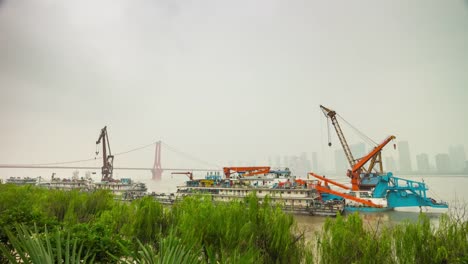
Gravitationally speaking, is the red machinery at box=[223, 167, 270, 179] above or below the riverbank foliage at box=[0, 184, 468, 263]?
above

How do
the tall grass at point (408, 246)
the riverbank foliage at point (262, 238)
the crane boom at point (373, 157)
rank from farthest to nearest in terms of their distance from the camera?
1. the crane boom at point (373, 157)
2. the riverbank foliage at point (262, 238)
3. the tall grass at point (408, 246)

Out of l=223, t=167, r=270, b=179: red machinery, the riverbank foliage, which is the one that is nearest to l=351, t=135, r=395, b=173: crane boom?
l=223, t=167, r=270, b=179: red machinery

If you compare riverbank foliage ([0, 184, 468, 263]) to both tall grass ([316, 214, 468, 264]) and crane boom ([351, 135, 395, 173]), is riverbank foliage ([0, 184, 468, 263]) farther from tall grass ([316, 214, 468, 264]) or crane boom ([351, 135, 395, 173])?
crane boom ([351, 135, 395, 173])

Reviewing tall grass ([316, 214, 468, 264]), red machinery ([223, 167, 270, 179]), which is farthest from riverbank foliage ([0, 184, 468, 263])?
red machinery ([223, 167, 270, 179])

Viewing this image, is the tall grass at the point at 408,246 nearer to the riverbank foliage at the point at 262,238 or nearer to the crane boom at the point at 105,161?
the riverbank foliage at the point at 262,238

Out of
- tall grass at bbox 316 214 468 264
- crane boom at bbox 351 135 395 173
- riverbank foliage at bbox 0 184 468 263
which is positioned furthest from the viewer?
crane boom at bbox 351 135 395 173

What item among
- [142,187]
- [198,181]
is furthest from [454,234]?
[142,187]

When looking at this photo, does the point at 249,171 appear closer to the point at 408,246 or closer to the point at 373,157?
the point at 373,157

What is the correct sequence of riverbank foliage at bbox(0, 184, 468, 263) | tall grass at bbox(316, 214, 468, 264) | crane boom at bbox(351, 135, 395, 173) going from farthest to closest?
crane boom at bbox(351, 135, 395, 173) → riverbank foliage at bbox(0, 184, 468, 263) → tall grass at bbox(316, 214, 468, 264)

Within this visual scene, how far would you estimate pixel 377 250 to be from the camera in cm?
756

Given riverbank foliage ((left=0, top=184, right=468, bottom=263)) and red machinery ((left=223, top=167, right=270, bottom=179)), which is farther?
red machinery ((left=223, top=167, right=270, bottom=179))

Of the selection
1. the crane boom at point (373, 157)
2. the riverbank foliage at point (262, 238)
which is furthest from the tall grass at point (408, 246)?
the crane boom at point (373, 157)

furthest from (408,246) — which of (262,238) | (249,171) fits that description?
(249,171)

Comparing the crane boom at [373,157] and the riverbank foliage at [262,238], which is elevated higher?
the crane boom at [373,157]
